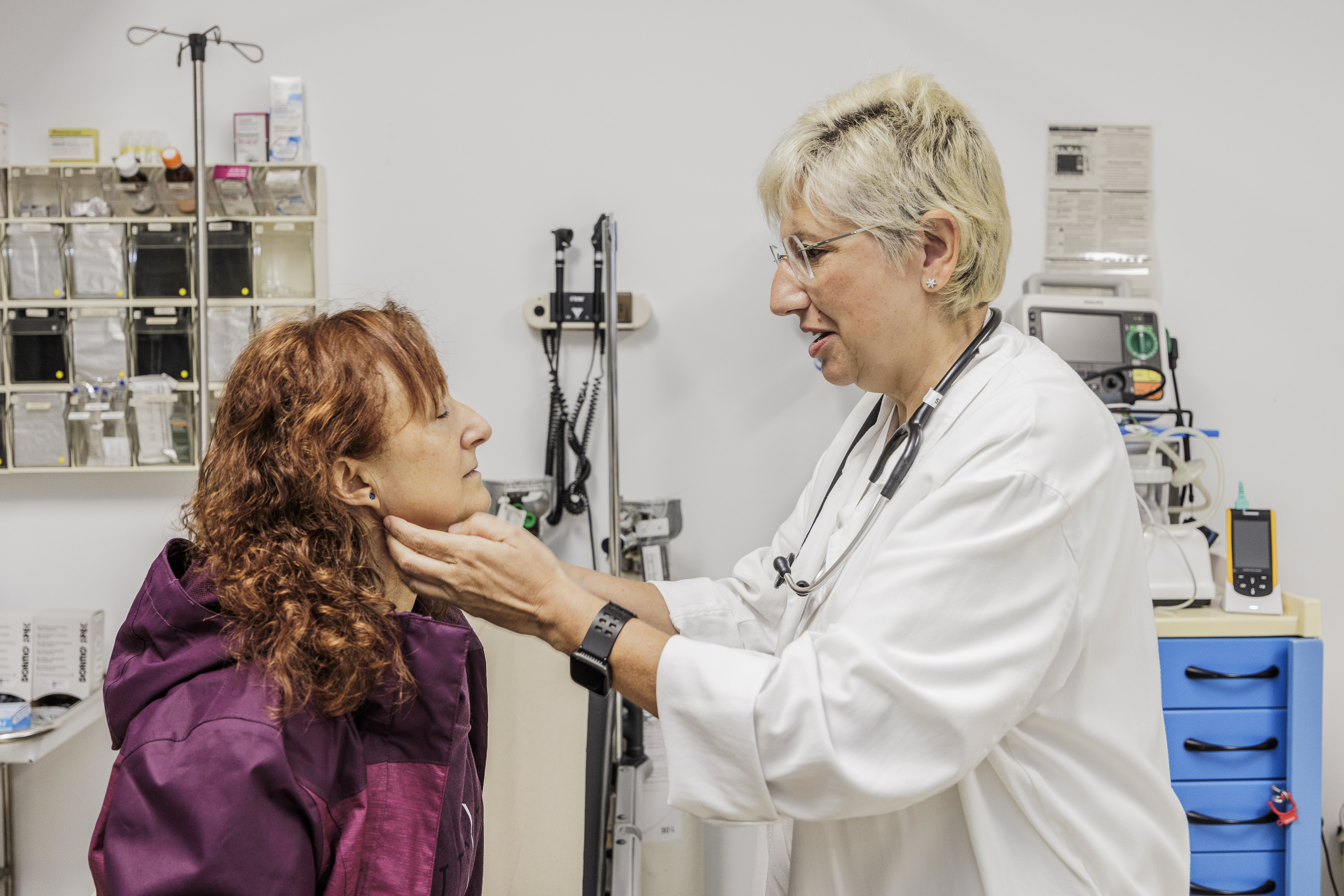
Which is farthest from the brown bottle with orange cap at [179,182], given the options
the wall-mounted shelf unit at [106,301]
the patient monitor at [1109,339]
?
the patient monitor at [1109,339]

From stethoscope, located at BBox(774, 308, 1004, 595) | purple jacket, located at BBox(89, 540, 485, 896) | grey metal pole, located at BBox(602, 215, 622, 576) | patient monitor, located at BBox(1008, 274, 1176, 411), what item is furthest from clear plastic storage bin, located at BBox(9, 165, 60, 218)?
patient monitor, located at BBox(1008, 274, 1176, 411)

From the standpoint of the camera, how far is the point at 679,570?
7.34 ft

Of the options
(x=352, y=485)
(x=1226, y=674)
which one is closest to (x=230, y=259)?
(x=352, y=485)

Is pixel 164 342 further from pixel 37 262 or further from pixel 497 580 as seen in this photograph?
pixel 497 580

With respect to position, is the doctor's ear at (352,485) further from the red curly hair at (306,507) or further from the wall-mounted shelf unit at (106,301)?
the wall-mounted shelf unit at (106,301)

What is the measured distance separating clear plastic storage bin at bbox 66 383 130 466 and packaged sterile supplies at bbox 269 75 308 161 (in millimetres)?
673

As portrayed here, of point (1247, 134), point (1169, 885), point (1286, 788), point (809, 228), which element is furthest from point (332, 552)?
point (1247, 134)

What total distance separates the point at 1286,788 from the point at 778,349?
142 cm

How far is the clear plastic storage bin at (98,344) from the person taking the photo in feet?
6.72

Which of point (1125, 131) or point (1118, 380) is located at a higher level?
point (1125, 131)

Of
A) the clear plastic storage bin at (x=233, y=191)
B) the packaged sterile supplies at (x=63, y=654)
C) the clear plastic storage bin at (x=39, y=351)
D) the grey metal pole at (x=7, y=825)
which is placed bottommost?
the grey metal pole at (x=7, y=825)

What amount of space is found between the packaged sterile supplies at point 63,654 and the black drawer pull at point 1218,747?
234cm

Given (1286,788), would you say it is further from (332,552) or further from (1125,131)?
(332,552)

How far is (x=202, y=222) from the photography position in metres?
1.83
